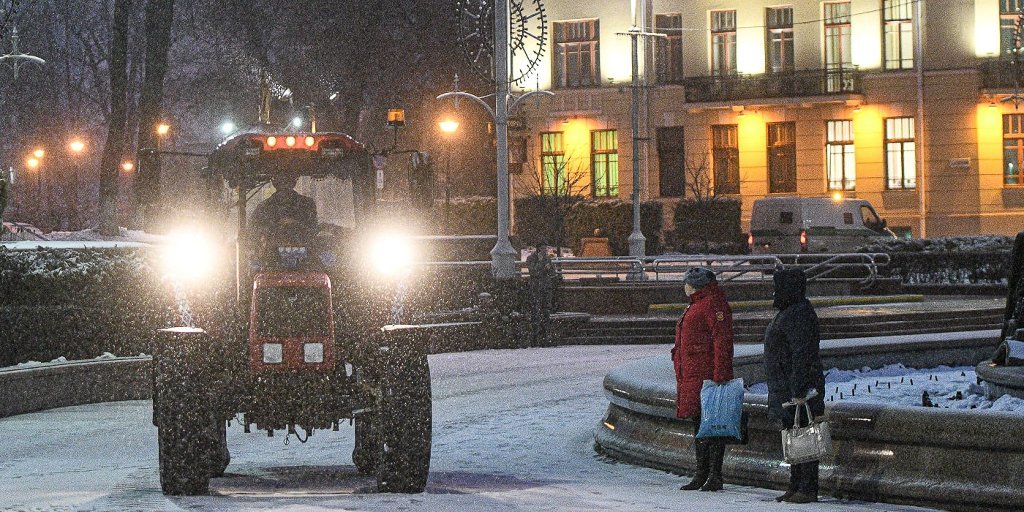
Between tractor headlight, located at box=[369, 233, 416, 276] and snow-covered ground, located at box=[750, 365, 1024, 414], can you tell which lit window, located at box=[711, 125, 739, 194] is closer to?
snow-covered ground, located at box=[750, 365, 1024, 414]

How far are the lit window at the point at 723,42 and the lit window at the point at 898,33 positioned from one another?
520cm

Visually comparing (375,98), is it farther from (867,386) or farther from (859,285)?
(867,386)

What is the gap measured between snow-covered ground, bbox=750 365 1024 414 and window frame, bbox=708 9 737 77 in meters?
39.3

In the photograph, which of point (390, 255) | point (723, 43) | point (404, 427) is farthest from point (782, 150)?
point (404, 427)

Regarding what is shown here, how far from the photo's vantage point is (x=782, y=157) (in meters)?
57.4

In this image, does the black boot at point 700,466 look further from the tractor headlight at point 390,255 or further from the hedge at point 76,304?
the hedge at point 76,304

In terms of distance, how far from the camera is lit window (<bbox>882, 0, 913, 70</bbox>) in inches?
2167

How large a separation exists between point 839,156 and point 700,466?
150 ft

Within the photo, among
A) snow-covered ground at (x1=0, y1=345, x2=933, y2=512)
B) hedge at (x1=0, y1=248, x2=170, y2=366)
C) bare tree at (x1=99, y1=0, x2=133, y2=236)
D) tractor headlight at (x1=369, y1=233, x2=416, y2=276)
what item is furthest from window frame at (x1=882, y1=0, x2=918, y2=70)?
tractor headlight at (x1=369, y1=233, x2=416, y2=276)

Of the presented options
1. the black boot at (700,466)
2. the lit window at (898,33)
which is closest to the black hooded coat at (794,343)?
the black boot at (700,466)

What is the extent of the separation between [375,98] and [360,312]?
42.6 meters

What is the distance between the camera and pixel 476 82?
210 ft

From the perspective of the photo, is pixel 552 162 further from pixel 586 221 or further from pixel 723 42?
pixel 723 42

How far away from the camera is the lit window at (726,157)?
57750 mm
